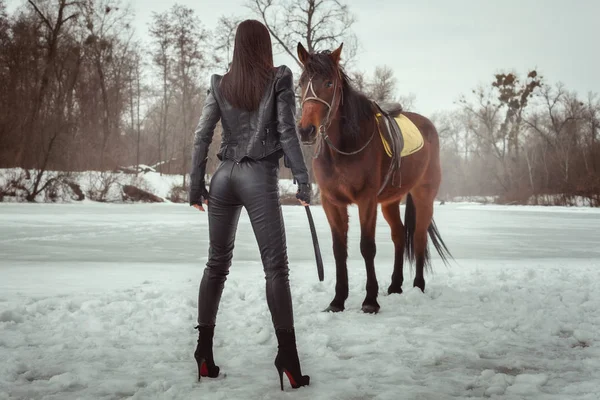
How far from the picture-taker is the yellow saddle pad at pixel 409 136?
5.52 meters

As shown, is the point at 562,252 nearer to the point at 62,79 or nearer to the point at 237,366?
the point at 237,366

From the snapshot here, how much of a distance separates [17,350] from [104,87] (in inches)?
1188

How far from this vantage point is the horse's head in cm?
405

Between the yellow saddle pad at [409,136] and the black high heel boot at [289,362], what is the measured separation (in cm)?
314

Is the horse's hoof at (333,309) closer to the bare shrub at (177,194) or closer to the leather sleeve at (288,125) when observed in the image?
the leather sleeve at (288,125)

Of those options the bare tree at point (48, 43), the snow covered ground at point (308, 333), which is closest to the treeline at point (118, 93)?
the bare tree at point (48, 43)

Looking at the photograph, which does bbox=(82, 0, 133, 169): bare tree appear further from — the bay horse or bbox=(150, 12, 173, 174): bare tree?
the bay horse

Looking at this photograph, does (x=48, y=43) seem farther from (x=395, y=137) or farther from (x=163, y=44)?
(x=395, y=137)

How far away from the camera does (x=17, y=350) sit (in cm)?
318

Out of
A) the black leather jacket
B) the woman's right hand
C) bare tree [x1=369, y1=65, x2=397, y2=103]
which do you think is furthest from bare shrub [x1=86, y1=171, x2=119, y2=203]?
the woman's right hand

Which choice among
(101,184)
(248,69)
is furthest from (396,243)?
(101,184)

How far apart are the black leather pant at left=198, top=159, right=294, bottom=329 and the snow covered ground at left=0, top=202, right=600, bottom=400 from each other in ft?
1.38

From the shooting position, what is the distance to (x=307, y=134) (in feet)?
12.6

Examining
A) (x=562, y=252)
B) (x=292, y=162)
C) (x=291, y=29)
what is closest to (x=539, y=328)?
(x=292, y=162)
